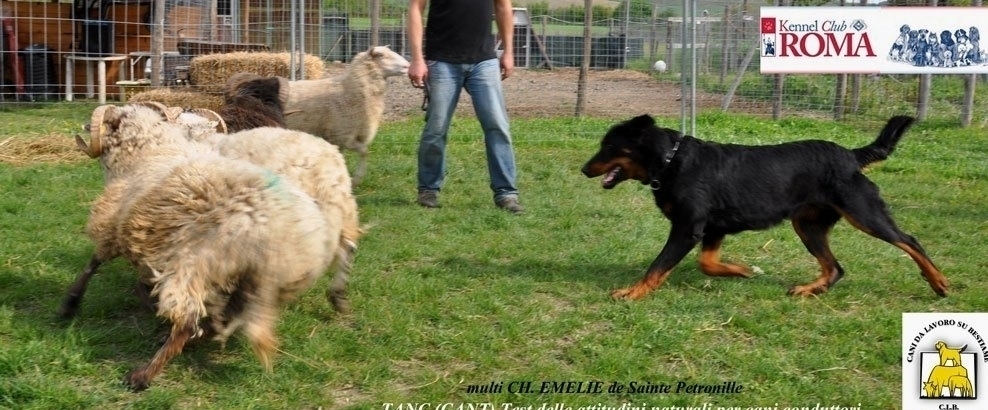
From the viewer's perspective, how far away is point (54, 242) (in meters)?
6.04

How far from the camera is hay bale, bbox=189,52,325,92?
12.1 m

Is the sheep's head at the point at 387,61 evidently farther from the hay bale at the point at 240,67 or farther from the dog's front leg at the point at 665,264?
the dog's front leg at the point at 665,264

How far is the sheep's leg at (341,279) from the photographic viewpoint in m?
4.73

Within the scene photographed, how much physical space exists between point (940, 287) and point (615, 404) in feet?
8.30

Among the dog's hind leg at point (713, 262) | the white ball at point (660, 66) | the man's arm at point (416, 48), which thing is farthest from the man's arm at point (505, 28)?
the white ball at point (660, 66)

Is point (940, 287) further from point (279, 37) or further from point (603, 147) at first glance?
point (279, 37)

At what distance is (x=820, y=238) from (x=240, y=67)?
923cm

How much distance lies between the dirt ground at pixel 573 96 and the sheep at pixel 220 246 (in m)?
9.37

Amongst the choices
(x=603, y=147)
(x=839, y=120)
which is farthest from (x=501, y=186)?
(x=839, y=120)

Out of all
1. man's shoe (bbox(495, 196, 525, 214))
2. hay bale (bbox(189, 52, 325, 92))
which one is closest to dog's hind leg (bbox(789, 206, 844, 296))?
man's shoe (bbox(495, 196, 525, 214))

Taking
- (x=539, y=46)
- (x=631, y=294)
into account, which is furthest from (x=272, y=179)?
(x=539, y=46)

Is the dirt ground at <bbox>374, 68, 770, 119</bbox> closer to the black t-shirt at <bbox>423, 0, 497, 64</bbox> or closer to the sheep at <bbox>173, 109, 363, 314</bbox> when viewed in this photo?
the black t-shirt at <bbox>423, 0, 497, 64</bbox>

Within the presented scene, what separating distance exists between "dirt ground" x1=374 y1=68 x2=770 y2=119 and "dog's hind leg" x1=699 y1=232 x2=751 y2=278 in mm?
8390

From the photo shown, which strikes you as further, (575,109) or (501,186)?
(575,109)
